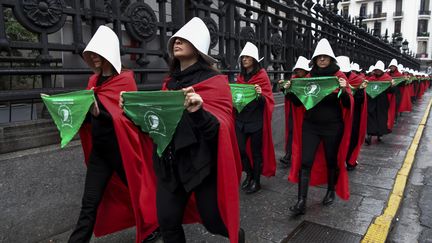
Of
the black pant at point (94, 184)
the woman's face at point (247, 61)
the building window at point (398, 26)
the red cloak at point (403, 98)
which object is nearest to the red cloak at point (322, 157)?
the woman's face at point (247, 61)

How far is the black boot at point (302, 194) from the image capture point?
4.41m

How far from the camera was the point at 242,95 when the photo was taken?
16.6 ft

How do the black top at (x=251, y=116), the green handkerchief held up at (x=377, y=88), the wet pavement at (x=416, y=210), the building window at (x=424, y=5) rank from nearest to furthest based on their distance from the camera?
the wet pavement at (x=416, y=210) → the black top at (x=251, y=116) → the green handkerchief held up at (x=377, y=88) → the building window at (x=424, y=5)

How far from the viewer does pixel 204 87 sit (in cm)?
271

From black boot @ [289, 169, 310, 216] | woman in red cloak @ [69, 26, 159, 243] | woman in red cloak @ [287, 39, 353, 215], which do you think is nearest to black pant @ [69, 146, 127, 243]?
woman in red cloak @ [69, 26, 159, 243]

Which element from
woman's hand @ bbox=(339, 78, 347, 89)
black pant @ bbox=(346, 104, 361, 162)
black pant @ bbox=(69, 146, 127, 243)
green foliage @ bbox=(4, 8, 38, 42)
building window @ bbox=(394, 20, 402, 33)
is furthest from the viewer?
building window @ bbox=(394, 20, 402, 33)

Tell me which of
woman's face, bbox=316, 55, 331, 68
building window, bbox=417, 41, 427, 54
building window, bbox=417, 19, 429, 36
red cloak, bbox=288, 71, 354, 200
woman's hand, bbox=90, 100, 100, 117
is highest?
building window, bbox=417, 19, 429, 36

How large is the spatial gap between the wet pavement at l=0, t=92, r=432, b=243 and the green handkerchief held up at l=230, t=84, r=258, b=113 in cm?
127

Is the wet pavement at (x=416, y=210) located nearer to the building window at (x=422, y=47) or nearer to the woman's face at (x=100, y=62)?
the woman's face at (x=100, y=62)

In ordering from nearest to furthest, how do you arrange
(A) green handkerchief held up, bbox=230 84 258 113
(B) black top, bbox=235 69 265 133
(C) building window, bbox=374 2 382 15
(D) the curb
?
(D) the curb → (A) green handkerchief held up, bbox=230 84 258 113 → (B) black top, bbox=235 69 265 133 → (C) building window, bbox=374 2 382 15

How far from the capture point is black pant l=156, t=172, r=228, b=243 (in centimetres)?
275

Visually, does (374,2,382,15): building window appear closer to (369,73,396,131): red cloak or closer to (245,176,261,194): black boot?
(369,73,396,131): red cloak

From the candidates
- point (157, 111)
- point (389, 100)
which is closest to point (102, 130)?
point (157, 111)

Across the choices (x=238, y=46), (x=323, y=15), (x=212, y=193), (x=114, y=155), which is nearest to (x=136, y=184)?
(x=114, y=155)
